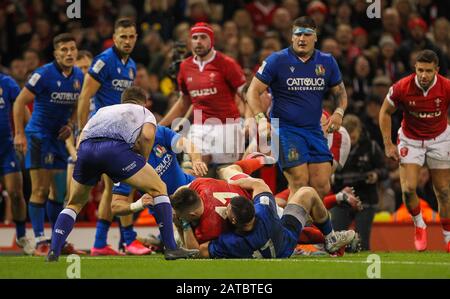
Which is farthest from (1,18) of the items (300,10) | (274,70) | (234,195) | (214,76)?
(234,195)

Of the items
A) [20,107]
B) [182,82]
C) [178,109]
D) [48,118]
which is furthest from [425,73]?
[20,107]

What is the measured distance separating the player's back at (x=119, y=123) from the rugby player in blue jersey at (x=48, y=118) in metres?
3.62

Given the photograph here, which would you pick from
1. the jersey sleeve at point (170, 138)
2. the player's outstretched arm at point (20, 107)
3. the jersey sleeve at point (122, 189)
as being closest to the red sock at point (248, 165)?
the jersey sleeve at point (170, 138)

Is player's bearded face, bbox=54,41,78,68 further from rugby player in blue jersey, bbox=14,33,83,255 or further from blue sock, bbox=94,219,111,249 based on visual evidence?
blue sock, bbox=94,219,111,249

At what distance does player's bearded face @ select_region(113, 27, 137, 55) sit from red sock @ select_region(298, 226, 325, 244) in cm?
369

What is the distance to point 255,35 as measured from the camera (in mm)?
20188

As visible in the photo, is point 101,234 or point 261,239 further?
point 101,234

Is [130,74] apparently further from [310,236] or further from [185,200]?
[185,200]

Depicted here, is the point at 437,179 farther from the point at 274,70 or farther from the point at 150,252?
the point at 150,252

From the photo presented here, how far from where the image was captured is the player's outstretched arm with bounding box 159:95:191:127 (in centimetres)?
1413

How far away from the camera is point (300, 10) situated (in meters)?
20.5

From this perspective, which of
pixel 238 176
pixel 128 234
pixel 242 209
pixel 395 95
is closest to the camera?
pixel 242 209

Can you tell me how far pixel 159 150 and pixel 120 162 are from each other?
1.88 metres

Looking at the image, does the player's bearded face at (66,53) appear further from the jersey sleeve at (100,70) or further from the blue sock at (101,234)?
the blue sock at (101,234)
